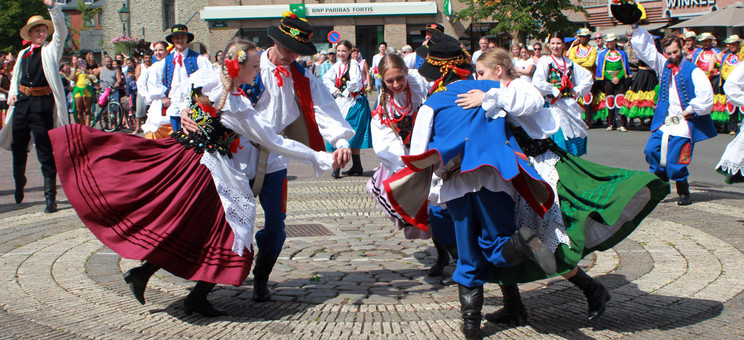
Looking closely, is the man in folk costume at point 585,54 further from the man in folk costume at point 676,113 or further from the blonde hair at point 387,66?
the blonde hair at point 387,66

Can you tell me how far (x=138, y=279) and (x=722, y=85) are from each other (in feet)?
42.9

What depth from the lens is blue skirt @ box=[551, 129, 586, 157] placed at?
289 inches

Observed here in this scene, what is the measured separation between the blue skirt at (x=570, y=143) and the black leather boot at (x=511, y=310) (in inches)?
133

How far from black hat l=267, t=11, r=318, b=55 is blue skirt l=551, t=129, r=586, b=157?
344 centimetres

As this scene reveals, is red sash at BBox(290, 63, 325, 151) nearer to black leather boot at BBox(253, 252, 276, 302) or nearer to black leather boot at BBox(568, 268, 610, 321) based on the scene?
black leather boot at BBox(253, 252, 276, 302)

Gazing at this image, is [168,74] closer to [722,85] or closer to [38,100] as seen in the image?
[38,100]

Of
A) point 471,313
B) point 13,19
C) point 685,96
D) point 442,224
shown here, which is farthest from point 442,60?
point 13,19

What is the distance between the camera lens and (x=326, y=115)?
4984 millimetres

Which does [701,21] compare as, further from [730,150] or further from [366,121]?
[730,150]

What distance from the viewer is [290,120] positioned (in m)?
4.87

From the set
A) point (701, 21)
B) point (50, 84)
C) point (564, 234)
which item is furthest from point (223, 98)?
point (701, 21)

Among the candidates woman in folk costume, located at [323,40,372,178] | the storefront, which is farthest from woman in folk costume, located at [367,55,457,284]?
the storefront

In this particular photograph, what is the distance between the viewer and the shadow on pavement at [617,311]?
416cm

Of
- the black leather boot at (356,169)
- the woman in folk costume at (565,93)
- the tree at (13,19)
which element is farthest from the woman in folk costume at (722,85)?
the tree at (13,19)
